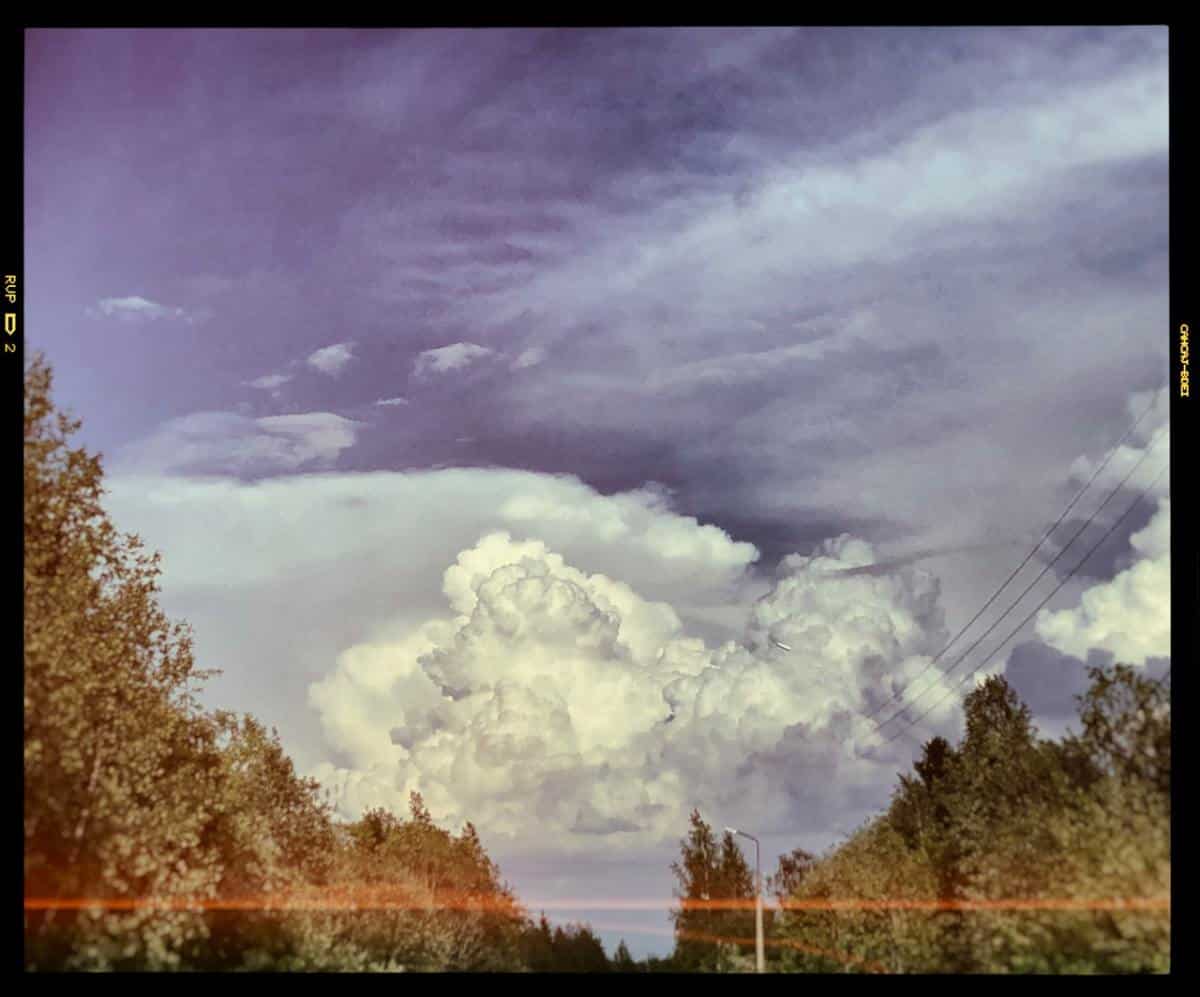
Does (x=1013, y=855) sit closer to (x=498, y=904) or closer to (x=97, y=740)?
(x=498, y=904)

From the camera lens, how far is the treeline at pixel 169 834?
1466 cm

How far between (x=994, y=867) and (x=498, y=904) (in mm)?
5168

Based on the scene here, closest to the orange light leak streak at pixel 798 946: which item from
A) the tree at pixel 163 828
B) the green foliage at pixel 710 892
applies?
the green foliage at pixel 710 892

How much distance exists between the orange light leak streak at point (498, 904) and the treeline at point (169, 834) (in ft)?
0.08

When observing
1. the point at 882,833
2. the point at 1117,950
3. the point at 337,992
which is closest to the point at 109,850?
the point at 337,992

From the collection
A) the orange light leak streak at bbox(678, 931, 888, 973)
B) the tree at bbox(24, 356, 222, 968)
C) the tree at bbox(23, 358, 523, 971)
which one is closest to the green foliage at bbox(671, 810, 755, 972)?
the orange light leak streak at bbox(678, 931, 888, 973)

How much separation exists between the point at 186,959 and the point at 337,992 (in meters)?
1.66

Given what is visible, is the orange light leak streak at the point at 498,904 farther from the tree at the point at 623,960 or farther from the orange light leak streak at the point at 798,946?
the tree at the point at 623,960

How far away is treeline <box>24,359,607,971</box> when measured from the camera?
14656 mm

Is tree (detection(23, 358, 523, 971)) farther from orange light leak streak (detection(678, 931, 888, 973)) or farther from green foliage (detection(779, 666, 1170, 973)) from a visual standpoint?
green foliage (detection(779, 666, 1170, 973))

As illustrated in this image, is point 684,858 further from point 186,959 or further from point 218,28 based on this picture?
point 218,28

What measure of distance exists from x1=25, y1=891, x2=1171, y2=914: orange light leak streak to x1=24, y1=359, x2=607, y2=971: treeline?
0.02 m

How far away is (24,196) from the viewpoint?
48.6 ft
